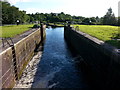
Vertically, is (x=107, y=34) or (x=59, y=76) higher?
(x=107, y=34)

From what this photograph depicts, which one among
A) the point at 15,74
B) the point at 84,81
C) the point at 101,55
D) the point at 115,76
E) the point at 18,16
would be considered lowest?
the point at 84,81

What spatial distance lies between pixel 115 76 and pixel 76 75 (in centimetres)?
670

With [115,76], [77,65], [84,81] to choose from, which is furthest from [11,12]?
[115,76]

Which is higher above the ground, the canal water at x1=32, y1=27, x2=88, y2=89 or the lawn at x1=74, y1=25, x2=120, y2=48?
the lawn at x1=74, y1=25, x2=120, y2=48

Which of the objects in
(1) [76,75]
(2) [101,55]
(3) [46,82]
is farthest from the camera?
(1) [76,75]

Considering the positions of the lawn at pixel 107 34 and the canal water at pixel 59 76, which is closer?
the canal water at pixel 59 76

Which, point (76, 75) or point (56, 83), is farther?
point (76, 75)

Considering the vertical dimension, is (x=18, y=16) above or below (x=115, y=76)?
above

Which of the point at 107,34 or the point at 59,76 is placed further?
the point at 107,34

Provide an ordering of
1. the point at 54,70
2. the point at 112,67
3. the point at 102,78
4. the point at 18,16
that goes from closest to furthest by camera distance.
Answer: the point at 112,67, the point at 102,78, the point at 54,70, the point at 18,16

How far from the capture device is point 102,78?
12430mm

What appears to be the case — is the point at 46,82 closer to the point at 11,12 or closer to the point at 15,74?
the point at 15,74

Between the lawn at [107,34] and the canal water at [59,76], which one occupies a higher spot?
the lawn at [107,34]

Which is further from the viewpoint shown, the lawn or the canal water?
the lawn
